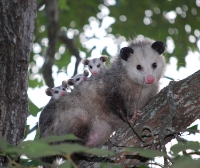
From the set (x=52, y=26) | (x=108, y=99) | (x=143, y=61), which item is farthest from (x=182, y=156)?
(x=52, y=26)

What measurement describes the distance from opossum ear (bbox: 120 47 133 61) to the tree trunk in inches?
37.7

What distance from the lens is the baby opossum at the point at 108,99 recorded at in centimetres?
324

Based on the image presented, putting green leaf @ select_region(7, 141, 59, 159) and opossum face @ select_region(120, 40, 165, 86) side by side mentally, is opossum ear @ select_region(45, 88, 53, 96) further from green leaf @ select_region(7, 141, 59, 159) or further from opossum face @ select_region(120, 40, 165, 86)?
green leaf @ select_region(7, 141, 59, 159)

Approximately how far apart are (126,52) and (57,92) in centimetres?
76

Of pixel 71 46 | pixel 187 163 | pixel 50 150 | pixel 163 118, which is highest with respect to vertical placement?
pixel 71 46

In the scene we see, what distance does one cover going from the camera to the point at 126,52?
351 centimetres

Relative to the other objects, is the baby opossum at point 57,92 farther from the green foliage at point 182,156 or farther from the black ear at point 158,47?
the green foliage at point 182,156

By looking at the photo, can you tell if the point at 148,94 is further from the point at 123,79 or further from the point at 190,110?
the point at 190,110

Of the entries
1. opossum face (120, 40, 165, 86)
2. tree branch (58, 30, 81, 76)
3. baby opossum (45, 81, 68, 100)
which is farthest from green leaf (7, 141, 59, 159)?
tree branch (58, 30, 81, 76)

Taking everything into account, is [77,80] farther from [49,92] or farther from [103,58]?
[103,58]

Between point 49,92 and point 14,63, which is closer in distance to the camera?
point 14,63

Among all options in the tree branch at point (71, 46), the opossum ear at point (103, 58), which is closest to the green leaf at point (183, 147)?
the opossum ear at point (103, 58)

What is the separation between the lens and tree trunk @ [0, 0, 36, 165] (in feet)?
8.30

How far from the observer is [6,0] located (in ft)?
9.09
